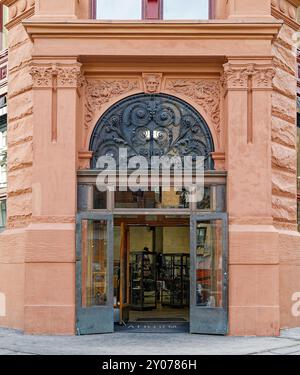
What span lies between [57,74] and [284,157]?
17.2 ft

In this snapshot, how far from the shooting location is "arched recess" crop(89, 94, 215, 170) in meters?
15.7

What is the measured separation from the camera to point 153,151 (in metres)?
15.7

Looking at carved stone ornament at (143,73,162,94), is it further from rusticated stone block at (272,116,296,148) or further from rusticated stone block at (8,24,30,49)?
rusticated stone block at (8,24,30,49)

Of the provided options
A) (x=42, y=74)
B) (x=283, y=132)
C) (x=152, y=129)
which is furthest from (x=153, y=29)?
(x=283, y=132)

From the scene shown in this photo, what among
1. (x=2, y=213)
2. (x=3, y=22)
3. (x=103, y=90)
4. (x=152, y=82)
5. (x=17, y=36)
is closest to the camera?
(x=152, y=82)

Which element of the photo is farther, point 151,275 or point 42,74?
point 151,275

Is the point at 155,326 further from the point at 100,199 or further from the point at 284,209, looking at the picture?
the point at 284,209

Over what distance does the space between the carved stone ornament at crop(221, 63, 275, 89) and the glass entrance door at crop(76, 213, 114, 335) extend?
3.85 m

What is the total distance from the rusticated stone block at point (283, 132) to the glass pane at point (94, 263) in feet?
13.8

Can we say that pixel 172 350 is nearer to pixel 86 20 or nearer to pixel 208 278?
pixel 208 278

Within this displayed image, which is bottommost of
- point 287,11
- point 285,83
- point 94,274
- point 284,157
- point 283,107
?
point 94,274

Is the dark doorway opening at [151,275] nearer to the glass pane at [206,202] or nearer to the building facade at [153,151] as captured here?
the building facade at [153,151]

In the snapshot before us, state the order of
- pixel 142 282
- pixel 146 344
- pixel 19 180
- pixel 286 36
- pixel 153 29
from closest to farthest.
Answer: pixel 146 344 → pixel 153 29 → pixel 19 180 → pixel 286 36 → pixel 142 282

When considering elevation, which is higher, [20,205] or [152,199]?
[152,199]
